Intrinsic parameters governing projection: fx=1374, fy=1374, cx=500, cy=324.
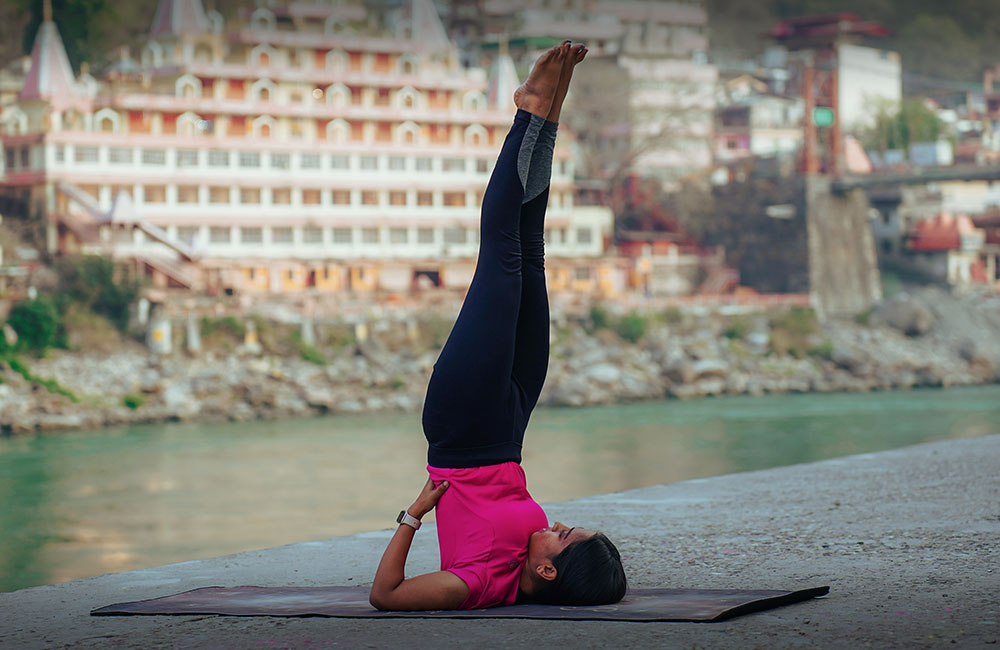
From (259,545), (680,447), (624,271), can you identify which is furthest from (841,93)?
(259,545)

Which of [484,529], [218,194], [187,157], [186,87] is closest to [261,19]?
[186,87]

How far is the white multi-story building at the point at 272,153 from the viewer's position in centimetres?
3083

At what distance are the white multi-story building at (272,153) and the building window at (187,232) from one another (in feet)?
0.11

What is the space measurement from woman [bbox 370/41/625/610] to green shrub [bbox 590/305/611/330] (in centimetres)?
2895

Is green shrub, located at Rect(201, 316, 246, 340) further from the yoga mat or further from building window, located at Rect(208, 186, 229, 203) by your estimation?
the yoga mat

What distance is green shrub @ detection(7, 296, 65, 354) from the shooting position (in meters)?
26.6

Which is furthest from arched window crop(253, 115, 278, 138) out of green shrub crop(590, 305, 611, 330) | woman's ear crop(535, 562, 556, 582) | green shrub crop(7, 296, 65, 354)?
woman's ear crop(535, 562, 556, 582)

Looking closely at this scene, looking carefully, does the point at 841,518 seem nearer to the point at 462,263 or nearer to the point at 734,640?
the point at 734,640

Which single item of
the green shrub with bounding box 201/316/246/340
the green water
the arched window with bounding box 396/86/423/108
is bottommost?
the green water

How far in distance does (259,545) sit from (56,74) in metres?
23.1

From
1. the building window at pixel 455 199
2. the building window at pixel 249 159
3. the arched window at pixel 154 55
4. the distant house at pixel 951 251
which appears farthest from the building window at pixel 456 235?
the distant house at pixel 951 251

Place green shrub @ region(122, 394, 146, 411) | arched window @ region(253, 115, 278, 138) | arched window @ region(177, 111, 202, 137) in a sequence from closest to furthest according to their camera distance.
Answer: green shrub @ region(122, 394, 146, 411) → arched window @ region(177, 111, 202, 137) → arched window @ region(253, 115, 278, 138)

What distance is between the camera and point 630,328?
3275cm

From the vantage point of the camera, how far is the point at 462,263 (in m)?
34.9
